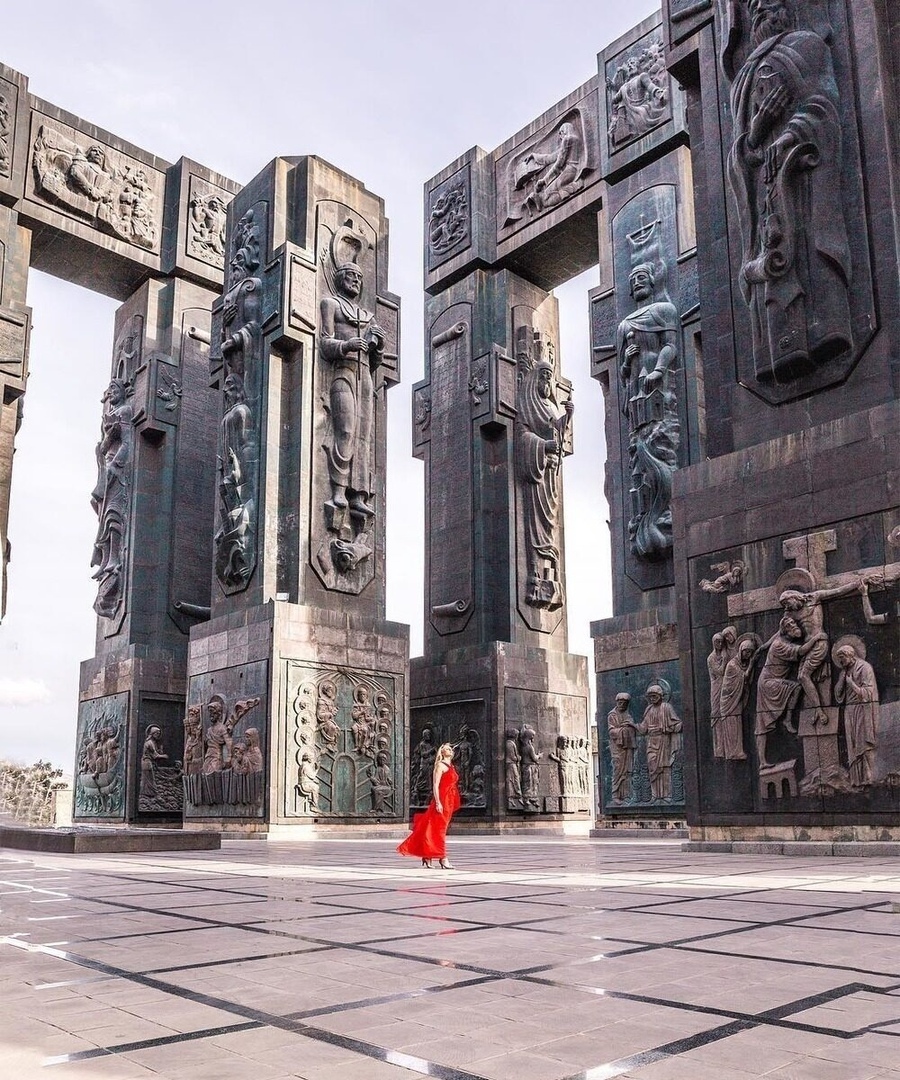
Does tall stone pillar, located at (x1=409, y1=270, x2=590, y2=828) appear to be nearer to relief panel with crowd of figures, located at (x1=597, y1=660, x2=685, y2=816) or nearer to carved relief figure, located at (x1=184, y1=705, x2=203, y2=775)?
relief panel with crowd of figures, located at (x1=597, y1=660, x2=685, y2=816)

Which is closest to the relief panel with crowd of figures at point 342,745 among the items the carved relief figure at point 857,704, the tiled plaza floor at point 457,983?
the carved relief figure at point 857,704

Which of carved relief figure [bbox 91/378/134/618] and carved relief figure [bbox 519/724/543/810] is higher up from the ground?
carved relief figure [bbox 91/378/134/618]

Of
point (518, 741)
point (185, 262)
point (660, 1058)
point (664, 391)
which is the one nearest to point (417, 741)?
point (518, 741)

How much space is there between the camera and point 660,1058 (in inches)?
113

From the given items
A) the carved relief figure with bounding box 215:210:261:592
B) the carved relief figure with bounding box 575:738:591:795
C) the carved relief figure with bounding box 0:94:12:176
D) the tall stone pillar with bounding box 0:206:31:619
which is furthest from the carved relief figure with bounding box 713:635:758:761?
the carved relief figure with bounding box 0:94:12:176

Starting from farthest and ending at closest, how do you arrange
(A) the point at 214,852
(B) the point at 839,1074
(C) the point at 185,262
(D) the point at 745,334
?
(C) the point at 185,262, (A) the point at 214,852, (D) the point at 745,334, (B) the point at 839,1074

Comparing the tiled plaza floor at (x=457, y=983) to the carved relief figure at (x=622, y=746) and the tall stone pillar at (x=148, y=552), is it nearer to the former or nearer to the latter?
the carved relief figure at (x=622, y=746)

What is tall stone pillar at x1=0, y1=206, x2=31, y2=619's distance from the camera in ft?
76.7

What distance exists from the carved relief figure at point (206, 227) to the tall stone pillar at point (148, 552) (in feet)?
3.25

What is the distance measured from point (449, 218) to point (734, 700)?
2095 centimetres

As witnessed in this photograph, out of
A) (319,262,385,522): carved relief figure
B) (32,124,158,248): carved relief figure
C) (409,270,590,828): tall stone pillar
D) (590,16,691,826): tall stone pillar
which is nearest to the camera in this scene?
(590,16,691,826): tall stone pillar

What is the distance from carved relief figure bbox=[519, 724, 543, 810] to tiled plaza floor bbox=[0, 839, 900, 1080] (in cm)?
1666

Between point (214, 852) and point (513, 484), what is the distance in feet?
46.0

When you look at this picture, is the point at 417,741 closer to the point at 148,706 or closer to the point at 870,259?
the point at 148,706
